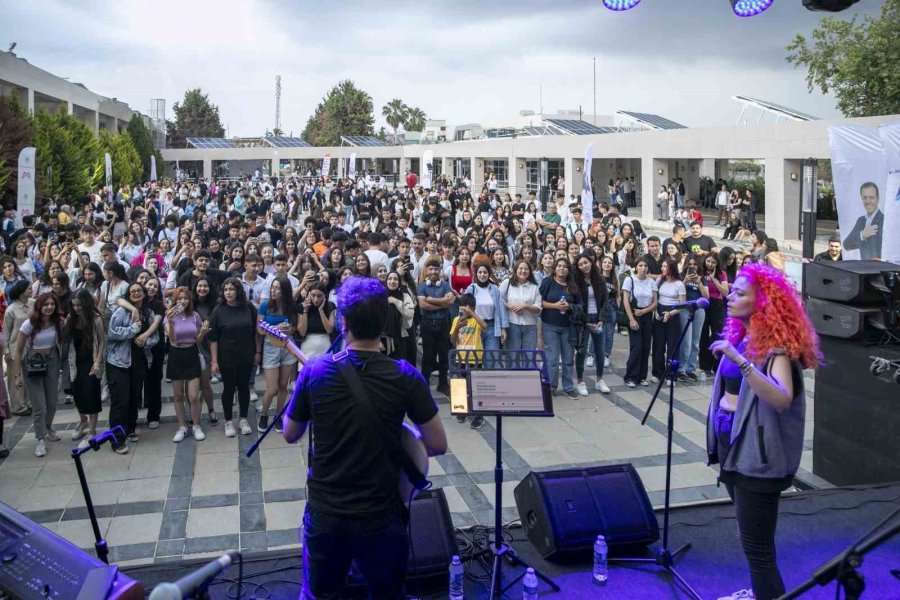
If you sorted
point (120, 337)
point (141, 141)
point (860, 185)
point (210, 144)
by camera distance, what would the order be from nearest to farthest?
1. point (120, 337)
2. point (860, 185)
3. point (141, 141)
4. point (210, 144)

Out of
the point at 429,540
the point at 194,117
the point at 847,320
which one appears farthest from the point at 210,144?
the point at 429,540

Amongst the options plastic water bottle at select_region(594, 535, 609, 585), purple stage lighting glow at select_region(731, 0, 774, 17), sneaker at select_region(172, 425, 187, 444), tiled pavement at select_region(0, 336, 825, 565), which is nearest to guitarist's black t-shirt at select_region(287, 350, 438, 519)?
plastic water bottle at select_region(594, 535, 609, 585)

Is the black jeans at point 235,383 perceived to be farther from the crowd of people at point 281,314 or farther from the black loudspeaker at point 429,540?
the black loudspeaker at point 429,540

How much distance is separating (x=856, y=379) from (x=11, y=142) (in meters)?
22.7

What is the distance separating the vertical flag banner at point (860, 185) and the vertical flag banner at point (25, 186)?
1389 cm

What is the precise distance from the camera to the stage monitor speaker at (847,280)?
5.78m

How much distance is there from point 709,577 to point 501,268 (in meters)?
5.31

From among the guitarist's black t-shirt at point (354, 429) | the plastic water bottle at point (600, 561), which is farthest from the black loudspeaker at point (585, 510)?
the guitarist's black t-shirt at point (354, 429)

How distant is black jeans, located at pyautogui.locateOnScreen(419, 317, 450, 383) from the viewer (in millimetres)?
8336

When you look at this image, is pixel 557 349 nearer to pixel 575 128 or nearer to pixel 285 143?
pixel 575 128

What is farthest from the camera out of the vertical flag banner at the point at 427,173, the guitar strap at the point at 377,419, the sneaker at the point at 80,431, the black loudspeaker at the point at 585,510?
the vertical flag banner at the point at 427,173

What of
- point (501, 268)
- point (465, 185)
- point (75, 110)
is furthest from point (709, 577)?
point (75, 110)

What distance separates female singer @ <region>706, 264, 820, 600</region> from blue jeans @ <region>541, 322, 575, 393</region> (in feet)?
15.3

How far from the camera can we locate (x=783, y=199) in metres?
22.0
